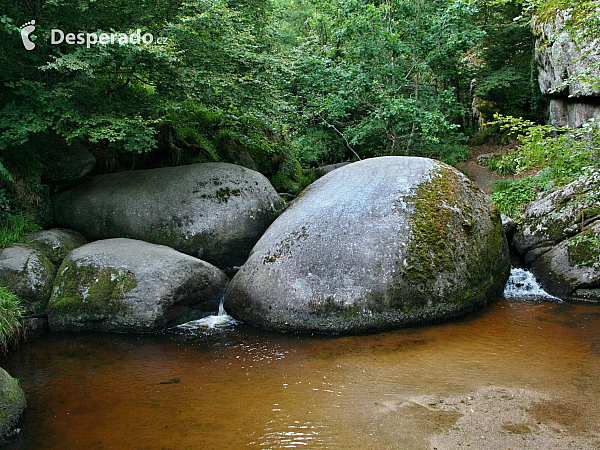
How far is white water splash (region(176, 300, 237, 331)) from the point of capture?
6.54 meters

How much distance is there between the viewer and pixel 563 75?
1085 cm

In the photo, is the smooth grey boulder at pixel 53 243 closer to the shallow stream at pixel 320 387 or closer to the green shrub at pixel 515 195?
the shallow stream at pixel 320 387

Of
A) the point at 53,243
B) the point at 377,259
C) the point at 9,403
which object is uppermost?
the point at 53,243

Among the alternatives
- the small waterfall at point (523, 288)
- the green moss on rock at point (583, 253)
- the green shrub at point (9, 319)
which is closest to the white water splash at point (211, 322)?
the green shrub at point (9, 319)

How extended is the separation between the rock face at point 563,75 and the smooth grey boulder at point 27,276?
1036 centimetres

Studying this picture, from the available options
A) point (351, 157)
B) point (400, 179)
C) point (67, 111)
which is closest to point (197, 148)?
point (67, 111)

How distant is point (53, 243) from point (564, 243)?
836cm

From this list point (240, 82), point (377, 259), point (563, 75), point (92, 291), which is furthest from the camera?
point (563, 75)

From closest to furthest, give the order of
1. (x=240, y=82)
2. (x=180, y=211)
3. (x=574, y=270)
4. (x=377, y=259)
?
(x=377, y=259) → (x=574, y=270) → (x=180, y=211) → (x=240, y=82)

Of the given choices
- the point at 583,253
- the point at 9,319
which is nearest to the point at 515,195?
the point at 583,253

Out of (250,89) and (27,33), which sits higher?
(27,33)

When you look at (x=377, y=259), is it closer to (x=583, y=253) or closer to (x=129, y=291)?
(x=129, y=291)

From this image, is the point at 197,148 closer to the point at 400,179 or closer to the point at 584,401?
the point at 400,179

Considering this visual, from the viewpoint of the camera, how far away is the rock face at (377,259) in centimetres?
611
